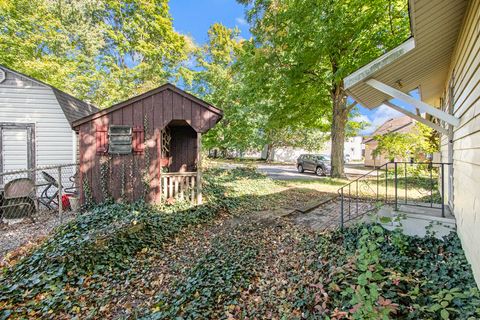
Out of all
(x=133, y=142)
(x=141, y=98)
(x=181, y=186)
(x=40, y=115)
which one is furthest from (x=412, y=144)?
(x=40, y=115)

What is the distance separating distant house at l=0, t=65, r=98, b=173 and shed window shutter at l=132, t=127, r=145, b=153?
3515 millimetres

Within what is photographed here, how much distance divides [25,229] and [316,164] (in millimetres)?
15594

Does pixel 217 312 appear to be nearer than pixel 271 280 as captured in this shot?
Yes

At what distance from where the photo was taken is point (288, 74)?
10672 millimetres

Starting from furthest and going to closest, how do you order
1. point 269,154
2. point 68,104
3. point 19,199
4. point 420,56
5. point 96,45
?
1. point 269,154
2. point 96,45
3. point 68,104
4. point 19,199
5. point 420,56

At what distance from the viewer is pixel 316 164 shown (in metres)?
16.5

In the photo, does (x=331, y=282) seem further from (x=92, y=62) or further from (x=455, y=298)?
(x=92, y=62)

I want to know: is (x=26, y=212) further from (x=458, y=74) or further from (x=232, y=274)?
(x=458, y=74)

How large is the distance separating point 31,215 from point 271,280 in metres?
6.63

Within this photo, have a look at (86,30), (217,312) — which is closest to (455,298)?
(217,312)

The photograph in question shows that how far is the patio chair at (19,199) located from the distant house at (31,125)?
230 centimetres

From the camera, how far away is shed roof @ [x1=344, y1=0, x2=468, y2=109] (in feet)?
9.52

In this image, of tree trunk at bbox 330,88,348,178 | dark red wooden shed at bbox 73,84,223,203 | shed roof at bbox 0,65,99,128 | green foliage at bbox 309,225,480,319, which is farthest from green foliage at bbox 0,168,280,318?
tree trunk at bbox 330,88,348,178

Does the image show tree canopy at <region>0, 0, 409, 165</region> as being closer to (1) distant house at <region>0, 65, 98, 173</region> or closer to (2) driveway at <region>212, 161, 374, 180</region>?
(2) driveway at <region>212, 161, 374, 180</region>
